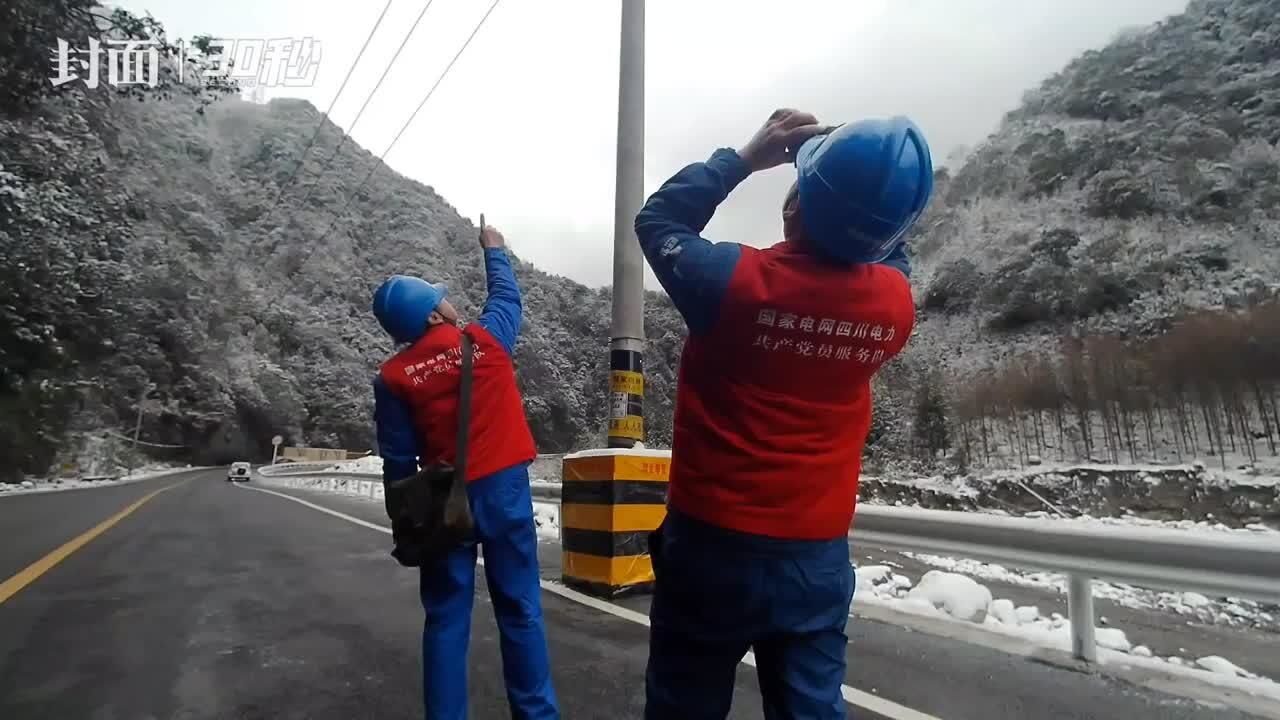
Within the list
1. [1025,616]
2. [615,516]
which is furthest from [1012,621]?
[615,516]

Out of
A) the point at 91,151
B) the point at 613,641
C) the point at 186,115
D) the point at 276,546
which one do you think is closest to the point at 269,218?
the point at 186,115

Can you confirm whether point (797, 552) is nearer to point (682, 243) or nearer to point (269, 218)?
point (682, 243)

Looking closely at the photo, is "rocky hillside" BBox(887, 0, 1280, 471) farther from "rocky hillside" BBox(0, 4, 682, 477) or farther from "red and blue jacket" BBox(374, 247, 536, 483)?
"red and blue jacket" BBox(374, 247, 536, 483)

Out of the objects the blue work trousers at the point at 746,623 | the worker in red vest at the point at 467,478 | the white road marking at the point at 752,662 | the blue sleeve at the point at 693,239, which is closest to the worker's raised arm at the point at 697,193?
the blue sleeve at the point at 693,239

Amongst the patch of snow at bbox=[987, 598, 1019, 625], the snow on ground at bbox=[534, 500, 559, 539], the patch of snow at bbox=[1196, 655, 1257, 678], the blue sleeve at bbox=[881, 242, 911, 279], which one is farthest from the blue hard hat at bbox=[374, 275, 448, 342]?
the snow on ground at bbox=[534, 500, 559, 539]

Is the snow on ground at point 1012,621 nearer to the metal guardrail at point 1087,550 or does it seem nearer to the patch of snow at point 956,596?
the patch of snow at point 956,596

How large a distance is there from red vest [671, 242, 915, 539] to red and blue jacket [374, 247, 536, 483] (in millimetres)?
1144

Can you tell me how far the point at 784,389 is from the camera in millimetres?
1372

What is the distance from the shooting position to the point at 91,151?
22.8 meters

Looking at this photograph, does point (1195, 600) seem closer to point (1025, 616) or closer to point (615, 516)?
point (1025, 616)

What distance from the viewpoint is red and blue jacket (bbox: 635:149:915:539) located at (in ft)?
4.41

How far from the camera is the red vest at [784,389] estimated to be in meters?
1.34

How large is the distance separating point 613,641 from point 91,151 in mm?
26735

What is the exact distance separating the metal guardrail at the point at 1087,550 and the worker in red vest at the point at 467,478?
2.66m
